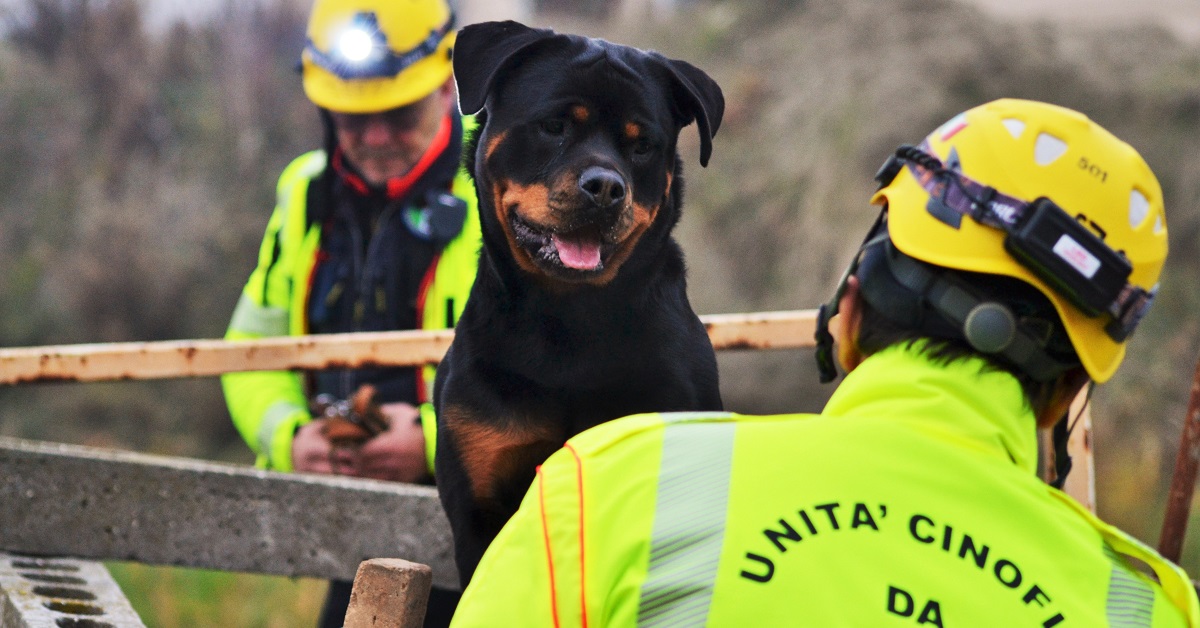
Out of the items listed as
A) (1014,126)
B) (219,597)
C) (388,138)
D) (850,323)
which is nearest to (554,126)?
(850,323)

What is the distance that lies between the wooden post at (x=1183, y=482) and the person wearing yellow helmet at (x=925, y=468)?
117 centimetres

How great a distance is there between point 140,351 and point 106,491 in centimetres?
36

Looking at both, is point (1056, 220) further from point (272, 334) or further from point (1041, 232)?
point (272, 334)

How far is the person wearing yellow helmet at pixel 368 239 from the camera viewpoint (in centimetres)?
364

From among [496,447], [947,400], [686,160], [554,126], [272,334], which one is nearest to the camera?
[947,400]

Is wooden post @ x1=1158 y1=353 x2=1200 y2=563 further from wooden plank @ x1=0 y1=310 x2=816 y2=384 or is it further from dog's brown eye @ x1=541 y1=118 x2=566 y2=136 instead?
dog's brown eye @ x1=541 y1=118 x2=566 y2=136

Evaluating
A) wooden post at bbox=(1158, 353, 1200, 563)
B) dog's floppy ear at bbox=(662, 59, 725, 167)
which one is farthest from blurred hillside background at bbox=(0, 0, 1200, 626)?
dog's floppy ear at bbox=(662, 59, 725, 167)

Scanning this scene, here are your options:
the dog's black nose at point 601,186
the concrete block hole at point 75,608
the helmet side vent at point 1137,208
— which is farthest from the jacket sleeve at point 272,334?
the helmet side vent at point 1137,208

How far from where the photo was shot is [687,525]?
1.41m

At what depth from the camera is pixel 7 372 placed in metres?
3.21

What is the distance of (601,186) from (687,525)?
1.02m

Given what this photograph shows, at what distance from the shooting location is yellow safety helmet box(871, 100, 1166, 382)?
160 centimetres

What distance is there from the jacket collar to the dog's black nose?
0.79m

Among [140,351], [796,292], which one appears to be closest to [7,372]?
[140,351]
